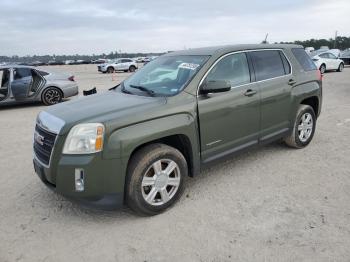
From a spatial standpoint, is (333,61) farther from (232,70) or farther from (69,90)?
(232,70)

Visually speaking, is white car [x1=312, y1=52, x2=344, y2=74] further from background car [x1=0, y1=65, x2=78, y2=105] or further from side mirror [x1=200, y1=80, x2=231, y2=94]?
side mirror [x1=200, y1=80, x2=231, y2=94]

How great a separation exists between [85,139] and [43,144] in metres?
0.64

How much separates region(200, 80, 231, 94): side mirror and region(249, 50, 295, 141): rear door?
0.97 metres

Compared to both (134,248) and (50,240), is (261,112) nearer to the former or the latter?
(134,248)

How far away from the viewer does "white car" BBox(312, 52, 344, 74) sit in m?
22.6

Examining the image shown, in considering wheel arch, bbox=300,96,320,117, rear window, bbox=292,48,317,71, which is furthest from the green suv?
wheel arch, bbox=300,96,320,117

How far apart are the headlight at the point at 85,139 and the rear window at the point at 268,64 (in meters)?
2.50

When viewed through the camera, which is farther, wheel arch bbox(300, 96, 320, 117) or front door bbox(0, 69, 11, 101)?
front door bbox(0, 69, 11, 101)

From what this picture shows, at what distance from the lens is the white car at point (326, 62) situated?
74.1ft

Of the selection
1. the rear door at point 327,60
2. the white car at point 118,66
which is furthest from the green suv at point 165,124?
the white car at point 118,66

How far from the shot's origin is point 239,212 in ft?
12.8

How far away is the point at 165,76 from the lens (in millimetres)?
4691

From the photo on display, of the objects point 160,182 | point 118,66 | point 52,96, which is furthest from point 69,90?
point 118,66

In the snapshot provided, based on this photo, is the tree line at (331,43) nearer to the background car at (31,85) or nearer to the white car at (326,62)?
the white car at (326,62)
